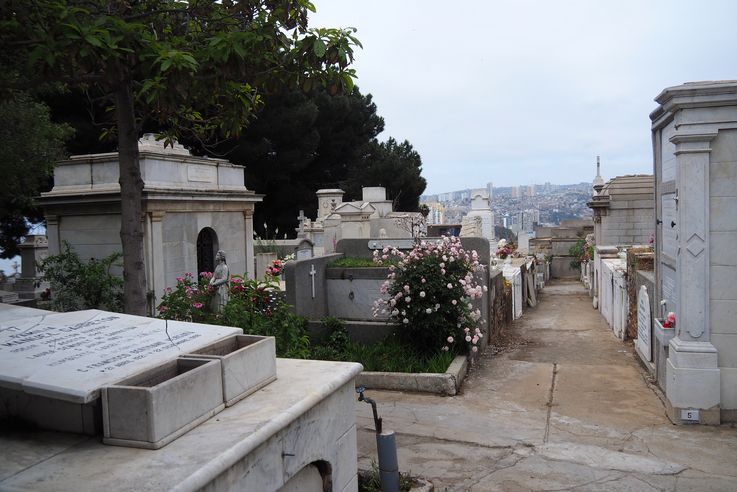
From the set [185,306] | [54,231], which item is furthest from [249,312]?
[54,231]

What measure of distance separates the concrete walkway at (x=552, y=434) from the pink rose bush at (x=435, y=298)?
0.73 metres

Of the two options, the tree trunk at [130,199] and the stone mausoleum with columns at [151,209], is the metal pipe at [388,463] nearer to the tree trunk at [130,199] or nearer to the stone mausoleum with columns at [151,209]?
the tree trunk at [130,199]

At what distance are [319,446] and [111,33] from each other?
3662 millimetres

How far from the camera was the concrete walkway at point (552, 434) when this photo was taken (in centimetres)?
530

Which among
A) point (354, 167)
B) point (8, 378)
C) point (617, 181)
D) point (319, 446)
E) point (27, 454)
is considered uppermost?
point (354, 167)

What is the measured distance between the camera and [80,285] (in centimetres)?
957

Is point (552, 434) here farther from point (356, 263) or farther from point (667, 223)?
point (356, 263)

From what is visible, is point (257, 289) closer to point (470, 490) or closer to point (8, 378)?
point (470, 490)

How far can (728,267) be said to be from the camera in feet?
21.5

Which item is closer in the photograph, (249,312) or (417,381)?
(249,312)

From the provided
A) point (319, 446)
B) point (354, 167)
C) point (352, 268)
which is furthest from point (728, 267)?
point (354, 167)

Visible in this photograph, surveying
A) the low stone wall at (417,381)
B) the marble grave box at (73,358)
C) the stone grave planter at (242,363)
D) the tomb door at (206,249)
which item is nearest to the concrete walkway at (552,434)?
the low stone wall at (417,381)

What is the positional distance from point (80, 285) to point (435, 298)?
17.8 feet

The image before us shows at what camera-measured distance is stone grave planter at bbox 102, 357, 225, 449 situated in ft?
9.46
